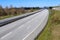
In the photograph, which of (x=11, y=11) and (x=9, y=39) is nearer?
(x=9, y=39)

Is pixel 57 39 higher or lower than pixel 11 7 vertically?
higher

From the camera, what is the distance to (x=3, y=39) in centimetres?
1694

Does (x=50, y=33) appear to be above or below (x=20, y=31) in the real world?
below

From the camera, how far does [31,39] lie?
57.0 feet

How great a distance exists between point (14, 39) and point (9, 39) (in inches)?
16.2

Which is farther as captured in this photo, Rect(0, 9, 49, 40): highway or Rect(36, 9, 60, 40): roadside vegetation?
Rect(36, 9, 60, 40): roadside vegetation

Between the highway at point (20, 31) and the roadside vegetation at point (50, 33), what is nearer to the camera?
the highway at point (20, 31)

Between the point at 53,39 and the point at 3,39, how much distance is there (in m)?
4.87

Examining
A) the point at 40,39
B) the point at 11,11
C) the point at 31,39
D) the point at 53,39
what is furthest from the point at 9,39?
the point at 11,11

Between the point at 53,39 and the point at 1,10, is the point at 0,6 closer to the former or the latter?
the point at 1,10

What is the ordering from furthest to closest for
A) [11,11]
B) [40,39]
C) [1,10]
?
[11,11] → [1,10] → [40,39]

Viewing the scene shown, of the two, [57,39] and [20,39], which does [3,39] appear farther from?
[57,39]

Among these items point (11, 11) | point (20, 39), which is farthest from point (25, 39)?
point (11, 11)

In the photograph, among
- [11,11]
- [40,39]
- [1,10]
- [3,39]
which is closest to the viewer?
[3,39]
